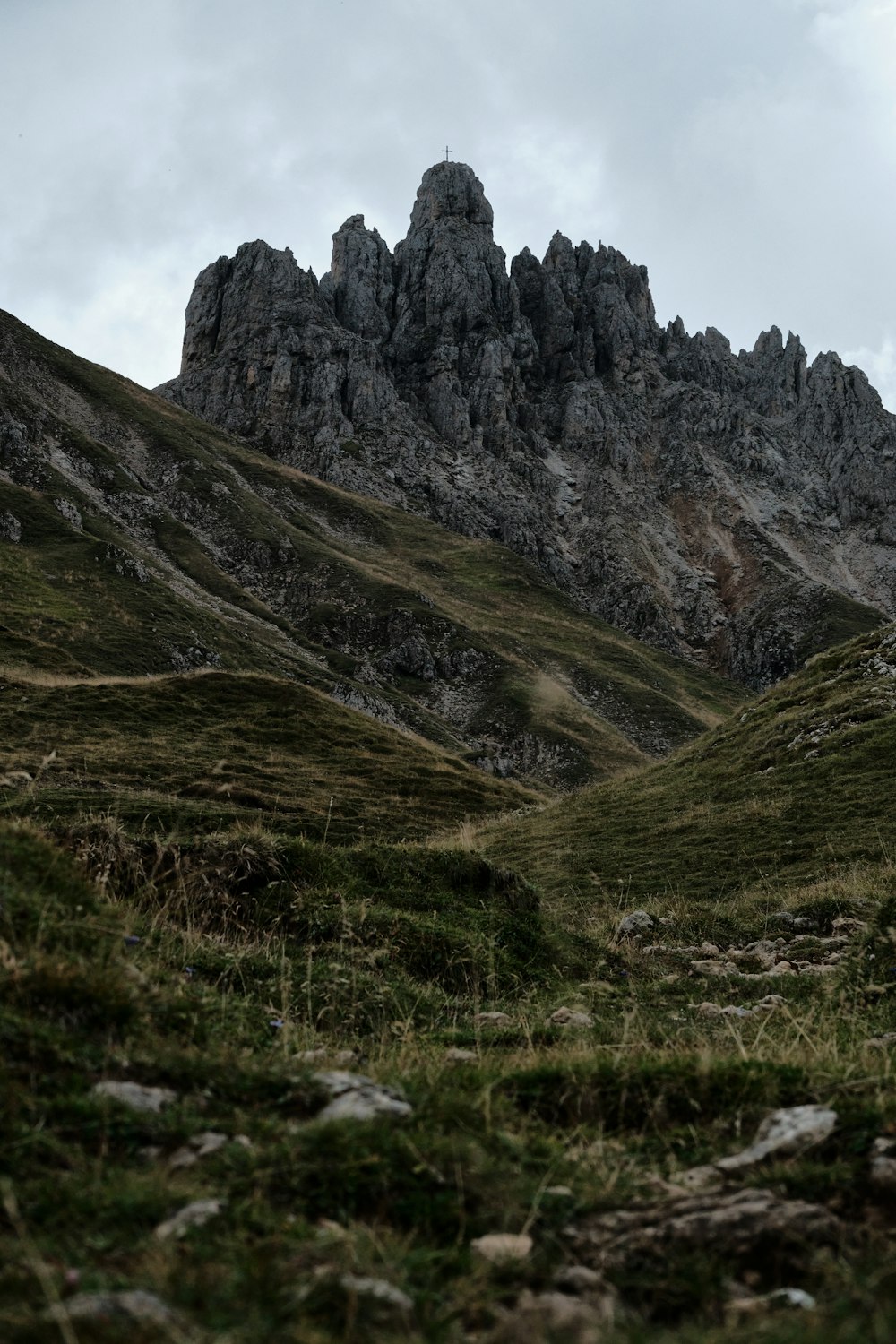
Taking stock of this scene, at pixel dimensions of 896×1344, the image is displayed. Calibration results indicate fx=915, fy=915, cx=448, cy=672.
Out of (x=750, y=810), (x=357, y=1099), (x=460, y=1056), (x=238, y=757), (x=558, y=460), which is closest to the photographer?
(x=357, y=1099)

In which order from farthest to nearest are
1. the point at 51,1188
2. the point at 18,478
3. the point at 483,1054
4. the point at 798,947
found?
1. the point at 18,478
2. the point at 798,947
3. the point at 483,1054
4. the point at 51,1188

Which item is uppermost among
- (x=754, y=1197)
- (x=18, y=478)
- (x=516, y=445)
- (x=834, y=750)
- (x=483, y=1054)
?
(x=516, y=445)

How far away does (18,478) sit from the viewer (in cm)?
8756

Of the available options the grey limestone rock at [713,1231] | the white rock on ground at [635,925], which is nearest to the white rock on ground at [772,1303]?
the grey limestone rock at [713,1231]

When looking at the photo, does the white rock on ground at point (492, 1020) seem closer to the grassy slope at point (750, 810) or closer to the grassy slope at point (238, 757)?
the grassy slope at point (750, 810)

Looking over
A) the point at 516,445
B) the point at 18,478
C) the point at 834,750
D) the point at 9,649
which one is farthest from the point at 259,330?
the point at 834,750

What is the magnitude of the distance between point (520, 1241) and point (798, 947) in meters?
11.5

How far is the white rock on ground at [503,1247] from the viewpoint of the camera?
12.3 ft

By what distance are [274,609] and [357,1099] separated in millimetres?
98825

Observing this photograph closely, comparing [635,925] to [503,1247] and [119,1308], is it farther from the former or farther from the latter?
[119,1308]

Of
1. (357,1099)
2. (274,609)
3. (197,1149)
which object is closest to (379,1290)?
(197,1149)

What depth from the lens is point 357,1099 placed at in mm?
4973

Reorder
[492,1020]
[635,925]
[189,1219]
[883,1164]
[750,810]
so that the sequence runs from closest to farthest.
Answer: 1. [189,1219]
2. [883,1164]
3. [492,1020]
4. [635,925]
5. [750,810]

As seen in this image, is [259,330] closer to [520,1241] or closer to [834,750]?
[834,750]
